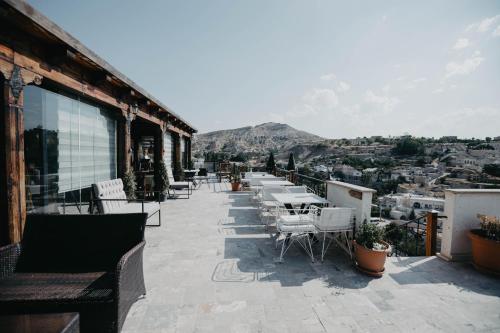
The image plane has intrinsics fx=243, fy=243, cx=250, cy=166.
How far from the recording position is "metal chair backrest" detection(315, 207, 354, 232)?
3801 mm

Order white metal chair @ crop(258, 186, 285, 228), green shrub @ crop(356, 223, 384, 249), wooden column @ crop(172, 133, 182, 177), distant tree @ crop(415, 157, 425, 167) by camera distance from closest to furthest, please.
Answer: green shrub @ crop(356, 223, 384, 249) → white metal chair @ crop(258, 186, 285, 228) → wooden column @ crop(172, 133, 182, 177) → distant tree @ crop(415, 157, 425, 167)

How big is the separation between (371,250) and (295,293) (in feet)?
4.26

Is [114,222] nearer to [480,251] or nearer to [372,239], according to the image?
[372,239]

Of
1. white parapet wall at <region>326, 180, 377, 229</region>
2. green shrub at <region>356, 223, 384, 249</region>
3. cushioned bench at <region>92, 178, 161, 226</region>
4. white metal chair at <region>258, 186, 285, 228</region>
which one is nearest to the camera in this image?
green shrub at <region>356, 223, 384, 249</region>

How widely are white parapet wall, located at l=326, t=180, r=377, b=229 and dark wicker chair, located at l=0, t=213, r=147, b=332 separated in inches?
131

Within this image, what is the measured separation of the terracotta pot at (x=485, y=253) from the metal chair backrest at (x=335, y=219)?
5.89 ft

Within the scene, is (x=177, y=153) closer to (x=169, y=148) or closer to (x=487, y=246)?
(x=169, y=148)

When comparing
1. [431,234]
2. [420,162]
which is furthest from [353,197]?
[420,162]

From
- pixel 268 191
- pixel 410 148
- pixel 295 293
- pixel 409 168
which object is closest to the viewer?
pixel 295 293

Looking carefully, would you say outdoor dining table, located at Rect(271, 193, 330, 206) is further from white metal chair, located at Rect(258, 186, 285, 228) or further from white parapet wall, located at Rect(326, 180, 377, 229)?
white metal chair, located at Rect(258, 186, 285, 228)

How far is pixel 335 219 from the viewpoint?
12.7ft

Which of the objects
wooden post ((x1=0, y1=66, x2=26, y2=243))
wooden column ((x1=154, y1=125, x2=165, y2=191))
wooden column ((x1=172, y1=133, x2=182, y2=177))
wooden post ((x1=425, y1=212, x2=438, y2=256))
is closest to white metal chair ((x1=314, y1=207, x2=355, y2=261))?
wooden post ((x1=425, y1=212, x2=438, y2=256))

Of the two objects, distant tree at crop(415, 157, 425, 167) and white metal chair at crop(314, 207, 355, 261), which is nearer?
Answer: white metal chair at crop(314, 207, 355, 261)

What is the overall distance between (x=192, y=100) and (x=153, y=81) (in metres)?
7.13
